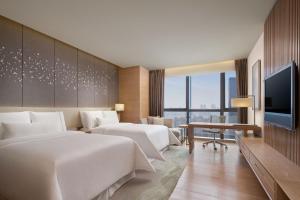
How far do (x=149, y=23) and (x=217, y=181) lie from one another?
2707 mm

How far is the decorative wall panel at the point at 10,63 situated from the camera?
282 centimetres

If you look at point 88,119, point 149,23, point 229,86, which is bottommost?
point 88,119

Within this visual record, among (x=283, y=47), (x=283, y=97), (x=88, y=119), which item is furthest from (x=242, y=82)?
(x=88, y=119)

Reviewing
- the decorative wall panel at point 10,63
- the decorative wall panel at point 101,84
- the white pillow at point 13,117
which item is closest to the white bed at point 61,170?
the white pillow at point 13,117

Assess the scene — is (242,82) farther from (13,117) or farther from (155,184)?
(13,117)

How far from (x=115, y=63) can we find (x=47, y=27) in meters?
2.55

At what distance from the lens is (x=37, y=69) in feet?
11.0

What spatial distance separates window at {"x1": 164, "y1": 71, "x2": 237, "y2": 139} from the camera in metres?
5.52

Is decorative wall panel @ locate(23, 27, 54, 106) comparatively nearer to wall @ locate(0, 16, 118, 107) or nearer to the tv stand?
wall @ locate(0, 16, 118, 107)

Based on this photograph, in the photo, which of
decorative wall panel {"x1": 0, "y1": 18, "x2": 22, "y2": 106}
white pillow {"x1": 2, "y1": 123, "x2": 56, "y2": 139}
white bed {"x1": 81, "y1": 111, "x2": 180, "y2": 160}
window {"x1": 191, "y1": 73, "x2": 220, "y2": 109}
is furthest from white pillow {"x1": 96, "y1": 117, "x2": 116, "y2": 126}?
window {"x1": 191, "y1": 73, "x2": 220, "y2": 109}

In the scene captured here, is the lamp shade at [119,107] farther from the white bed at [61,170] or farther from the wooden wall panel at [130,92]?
the white bed at [61,170]

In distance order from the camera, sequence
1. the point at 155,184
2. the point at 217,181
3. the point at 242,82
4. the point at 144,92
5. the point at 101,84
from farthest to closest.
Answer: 1. the point at 144,92
2. the point at 101,84
3. the point at 242,82
4. the point at 217,181
5. the point at 155,184

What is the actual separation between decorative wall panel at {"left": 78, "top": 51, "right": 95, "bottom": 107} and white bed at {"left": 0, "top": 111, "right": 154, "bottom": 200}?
226 cm

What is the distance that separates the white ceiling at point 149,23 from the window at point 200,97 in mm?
1395
